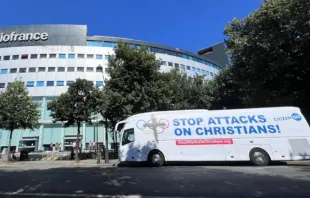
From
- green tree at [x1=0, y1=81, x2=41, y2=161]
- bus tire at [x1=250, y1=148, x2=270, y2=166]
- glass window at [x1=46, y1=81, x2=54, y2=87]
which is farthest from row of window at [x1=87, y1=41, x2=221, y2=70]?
bus tire at [x1=250, y1=148, x2=270, y2=166]

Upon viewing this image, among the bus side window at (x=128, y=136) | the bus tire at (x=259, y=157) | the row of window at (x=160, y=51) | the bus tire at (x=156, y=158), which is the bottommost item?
the bus tire at (x=259, y=157)

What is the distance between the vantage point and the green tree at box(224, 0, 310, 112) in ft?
52.5

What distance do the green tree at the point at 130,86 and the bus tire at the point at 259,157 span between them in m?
8.13

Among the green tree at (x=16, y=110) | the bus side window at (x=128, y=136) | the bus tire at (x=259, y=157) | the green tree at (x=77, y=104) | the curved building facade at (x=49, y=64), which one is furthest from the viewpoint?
the curved building facade at (x=49, y=64)

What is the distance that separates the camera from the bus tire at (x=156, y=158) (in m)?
13.5

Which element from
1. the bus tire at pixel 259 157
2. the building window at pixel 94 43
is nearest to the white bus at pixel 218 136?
the bus tire at pixel 259 157

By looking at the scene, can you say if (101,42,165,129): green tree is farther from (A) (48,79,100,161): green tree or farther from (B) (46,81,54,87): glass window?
(B) (46,81,54,87): glass window

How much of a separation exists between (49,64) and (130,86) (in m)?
35.0

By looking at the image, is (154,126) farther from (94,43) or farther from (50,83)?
(94,43)

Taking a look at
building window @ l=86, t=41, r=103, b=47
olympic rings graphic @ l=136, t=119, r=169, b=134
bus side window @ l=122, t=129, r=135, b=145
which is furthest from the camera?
building window @ l=86, t=41, r=103, b=47

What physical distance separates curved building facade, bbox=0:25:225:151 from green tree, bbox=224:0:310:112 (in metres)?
29.7

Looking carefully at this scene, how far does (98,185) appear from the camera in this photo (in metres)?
7.63

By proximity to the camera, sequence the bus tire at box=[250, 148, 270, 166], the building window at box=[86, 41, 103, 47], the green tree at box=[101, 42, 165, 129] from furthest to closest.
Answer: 1. the building window at box=[86, 41, 103, 47]
2. the green tree at box=[101, 42, 165, 129]
3. the bus tire at box=[250, 148, 270, 166]

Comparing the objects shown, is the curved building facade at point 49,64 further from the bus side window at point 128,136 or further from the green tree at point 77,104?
Answer: the bus side window at point 128,136
